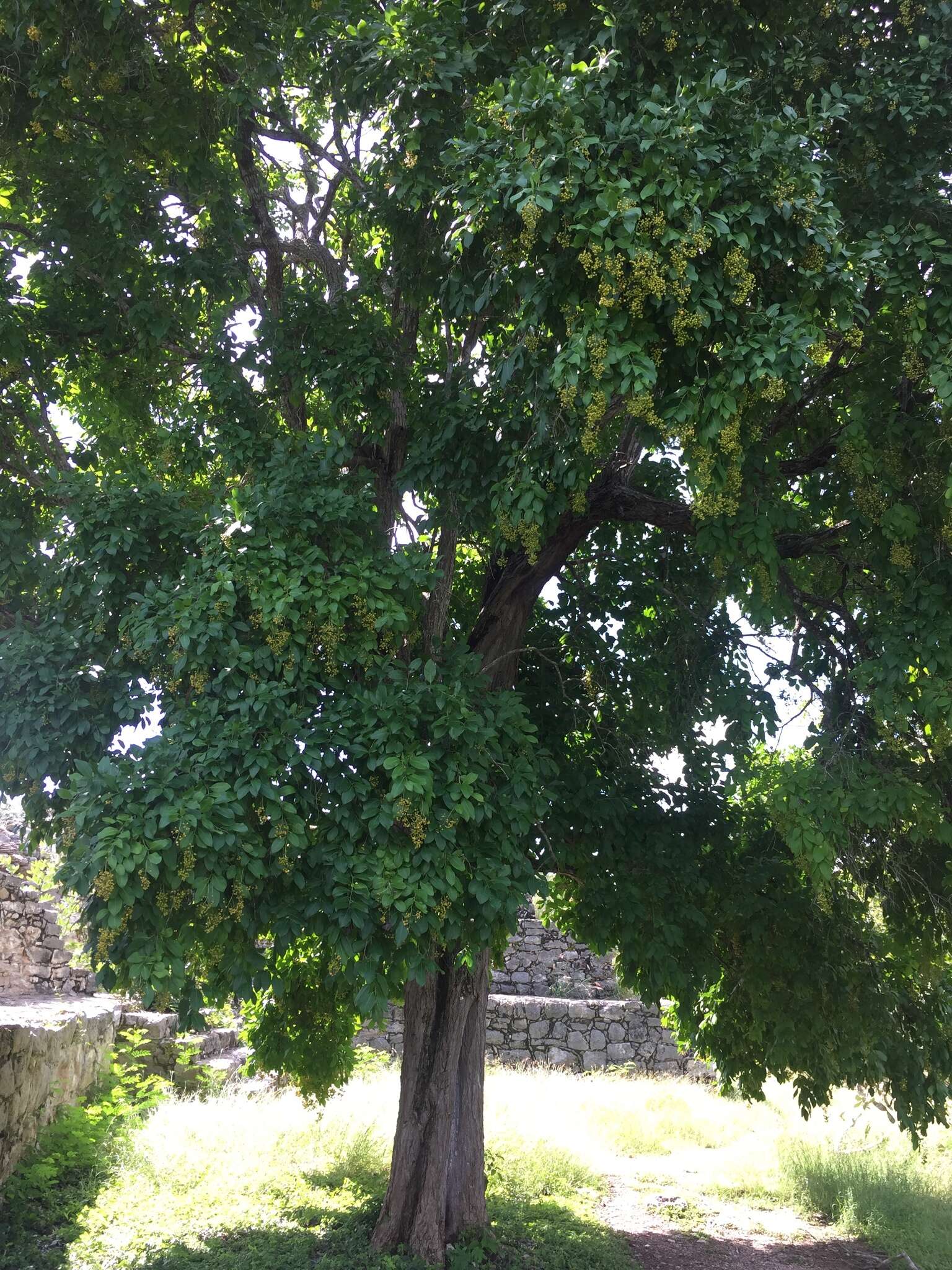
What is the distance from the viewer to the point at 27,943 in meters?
10.2

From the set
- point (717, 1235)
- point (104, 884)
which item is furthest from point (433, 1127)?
point (104, 884)

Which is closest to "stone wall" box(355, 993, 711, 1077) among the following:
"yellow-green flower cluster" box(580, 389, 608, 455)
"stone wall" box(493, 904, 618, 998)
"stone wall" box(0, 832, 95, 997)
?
"stone wall" box(493, 904, 618, 998)

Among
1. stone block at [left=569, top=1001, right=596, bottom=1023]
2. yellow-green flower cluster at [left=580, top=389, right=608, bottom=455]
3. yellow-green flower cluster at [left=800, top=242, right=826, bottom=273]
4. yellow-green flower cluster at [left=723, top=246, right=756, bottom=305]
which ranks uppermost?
yellow-green flower cluster at [left=800, top=242, right=826, bottom=273]

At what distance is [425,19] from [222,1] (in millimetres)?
1266

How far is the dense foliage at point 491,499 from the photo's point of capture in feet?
12.8

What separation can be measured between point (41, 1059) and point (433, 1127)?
9.56ft

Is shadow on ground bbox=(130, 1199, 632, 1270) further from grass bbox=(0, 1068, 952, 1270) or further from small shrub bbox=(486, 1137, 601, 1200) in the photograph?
small shrub bbox=(486, 1137, 601, 1200)

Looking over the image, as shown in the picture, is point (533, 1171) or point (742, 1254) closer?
point (742, 1254)

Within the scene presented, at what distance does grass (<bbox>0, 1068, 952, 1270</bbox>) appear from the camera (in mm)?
5988

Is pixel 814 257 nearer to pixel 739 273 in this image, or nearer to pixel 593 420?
pixel 739 273

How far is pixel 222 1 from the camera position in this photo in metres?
5.52

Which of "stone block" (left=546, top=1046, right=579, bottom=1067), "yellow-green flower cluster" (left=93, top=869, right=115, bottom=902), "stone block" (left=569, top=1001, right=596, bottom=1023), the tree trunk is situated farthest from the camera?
"stone block" (left=569, top=1001, right=596, bottom=1023)

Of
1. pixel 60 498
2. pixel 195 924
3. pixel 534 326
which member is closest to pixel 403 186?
pixel 534 326

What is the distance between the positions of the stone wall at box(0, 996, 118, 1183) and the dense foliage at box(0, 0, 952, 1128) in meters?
1.52
